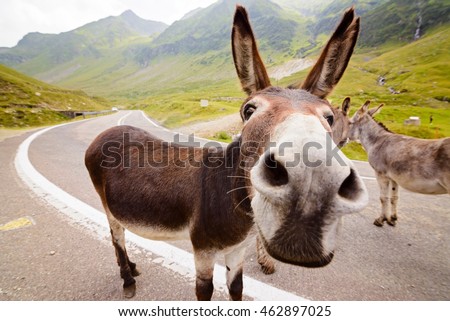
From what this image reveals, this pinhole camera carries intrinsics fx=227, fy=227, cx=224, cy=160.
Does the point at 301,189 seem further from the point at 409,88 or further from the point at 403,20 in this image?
the point at 403,20

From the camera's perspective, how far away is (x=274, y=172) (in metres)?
1.26

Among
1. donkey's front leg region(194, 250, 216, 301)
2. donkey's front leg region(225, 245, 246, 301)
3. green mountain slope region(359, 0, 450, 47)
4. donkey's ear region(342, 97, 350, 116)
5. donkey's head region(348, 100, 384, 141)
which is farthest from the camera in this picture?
green mountain slope region(359, 0, 450, 47)

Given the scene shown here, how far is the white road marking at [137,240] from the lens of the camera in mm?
2816

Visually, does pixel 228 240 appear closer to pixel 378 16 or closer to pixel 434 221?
pixel 434 221

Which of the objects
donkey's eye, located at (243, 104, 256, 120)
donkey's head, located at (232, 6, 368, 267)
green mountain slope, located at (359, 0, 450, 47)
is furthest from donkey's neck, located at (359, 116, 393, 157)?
green mountain slope, located at (359, 0, 450, 47)

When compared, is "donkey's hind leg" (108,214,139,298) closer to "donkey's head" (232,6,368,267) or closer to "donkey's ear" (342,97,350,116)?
"donkey's head" (232,6,368,267)

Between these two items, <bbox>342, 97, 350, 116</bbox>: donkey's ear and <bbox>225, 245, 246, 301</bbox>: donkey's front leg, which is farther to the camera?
<bbox>342, 97, 350, 116</bbox>: donkey's ear

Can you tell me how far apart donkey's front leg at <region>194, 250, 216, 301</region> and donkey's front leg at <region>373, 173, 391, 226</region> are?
12.4ft

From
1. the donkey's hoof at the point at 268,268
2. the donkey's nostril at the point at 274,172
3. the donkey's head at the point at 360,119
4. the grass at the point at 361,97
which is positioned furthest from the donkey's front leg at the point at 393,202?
the donkey's nostril at the point at 274,172

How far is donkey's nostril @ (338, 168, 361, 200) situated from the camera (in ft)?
4.01

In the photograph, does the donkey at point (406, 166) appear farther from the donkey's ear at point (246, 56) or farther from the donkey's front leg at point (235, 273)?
the donkey's ear at point (246, 56)

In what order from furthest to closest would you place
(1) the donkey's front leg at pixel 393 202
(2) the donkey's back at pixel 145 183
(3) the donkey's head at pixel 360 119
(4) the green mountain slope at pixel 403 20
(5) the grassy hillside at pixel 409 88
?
1. (4) the green mountain slope at pixel 403 20
2. (5) the grassy hillside at pixel 409 88
3. (3) the donkey's head at pixel 360 119
4. (1) the donkey's front leg at pixel 393 202
5. (2) the donkey's back at pixel 145 183

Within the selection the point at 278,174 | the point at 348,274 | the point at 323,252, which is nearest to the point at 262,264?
the point at 348,274

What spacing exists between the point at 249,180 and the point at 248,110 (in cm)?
60
